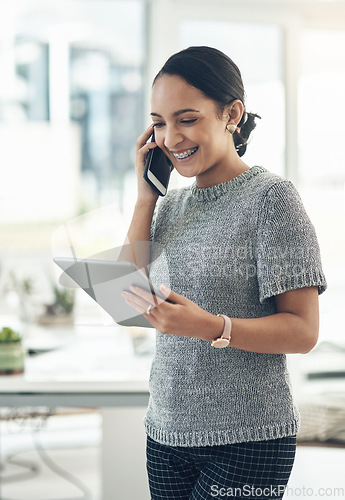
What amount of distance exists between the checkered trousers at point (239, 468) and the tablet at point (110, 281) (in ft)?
0.79

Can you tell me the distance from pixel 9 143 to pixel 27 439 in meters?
1.73

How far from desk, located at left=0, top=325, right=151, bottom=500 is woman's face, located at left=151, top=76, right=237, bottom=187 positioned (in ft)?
3.66

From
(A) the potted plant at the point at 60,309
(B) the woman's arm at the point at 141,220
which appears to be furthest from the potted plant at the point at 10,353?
(B) the woman's arm at the point at 141,220

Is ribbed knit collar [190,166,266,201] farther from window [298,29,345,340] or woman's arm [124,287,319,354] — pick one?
window [298,29,345,340]

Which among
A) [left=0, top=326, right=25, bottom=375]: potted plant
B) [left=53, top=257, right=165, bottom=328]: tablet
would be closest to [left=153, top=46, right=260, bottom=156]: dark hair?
[left=53, top=257, right=165, bottom=328]: tablet

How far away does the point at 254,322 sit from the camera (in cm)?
94

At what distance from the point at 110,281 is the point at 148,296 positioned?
0.08 meters

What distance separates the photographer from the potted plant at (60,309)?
2814mm

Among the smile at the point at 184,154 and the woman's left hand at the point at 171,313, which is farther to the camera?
the smile at the point at 184,154

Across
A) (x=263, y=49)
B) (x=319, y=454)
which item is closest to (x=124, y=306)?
(x=319, y=454)

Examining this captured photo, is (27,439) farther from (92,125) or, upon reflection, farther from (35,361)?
(92,125)

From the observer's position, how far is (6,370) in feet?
6.75

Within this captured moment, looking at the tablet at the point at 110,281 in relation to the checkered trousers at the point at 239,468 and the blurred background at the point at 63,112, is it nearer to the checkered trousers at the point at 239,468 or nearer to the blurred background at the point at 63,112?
the checkered trousers at the point at 239,468

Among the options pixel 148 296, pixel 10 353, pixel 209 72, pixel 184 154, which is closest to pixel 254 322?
pixel 148 296
